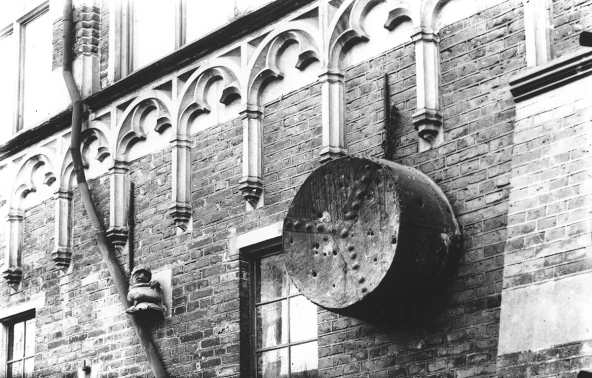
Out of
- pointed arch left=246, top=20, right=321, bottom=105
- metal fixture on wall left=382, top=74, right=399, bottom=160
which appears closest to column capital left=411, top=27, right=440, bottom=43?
metal fixture on wall left=382, top=74, right=399, bottom=160

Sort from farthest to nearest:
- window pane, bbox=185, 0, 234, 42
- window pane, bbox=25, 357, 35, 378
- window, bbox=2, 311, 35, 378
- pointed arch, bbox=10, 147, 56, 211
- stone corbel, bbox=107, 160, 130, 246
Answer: pointed arch, bbox=10, 147, 56, 211, window, bbox=2, 311, 35, 378, window pane, bbox=25, 357, 35, 378, stone corbel, bbox=107, 160, 130, 246, window pane, bbox=185, 0, 234, 42

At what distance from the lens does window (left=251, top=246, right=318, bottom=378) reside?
12.7m

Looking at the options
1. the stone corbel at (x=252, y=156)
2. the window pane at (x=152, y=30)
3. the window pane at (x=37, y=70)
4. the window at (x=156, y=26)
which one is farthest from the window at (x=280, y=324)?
the window pane at (x=37, y=70)

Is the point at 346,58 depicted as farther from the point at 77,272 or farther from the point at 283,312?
the point at 77,272

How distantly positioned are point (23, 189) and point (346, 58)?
4935 mm

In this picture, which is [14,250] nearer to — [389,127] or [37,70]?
[37,70]

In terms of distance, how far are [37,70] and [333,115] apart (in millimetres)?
5232

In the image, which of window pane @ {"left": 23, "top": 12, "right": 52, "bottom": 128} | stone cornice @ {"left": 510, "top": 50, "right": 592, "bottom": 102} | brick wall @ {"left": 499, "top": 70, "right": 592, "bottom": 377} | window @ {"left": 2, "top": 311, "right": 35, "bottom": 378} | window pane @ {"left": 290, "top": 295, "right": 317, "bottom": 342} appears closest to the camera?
brick wall @ {"left": 499, "top": 70, "right": 592, "bottom": 377}

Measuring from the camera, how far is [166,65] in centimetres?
1455

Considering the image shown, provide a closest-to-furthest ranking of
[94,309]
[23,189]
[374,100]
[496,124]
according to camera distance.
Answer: [496,124]
[374,100]
[94,309]
[23,189]

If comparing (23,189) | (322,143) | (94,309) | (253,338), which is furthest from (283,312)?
(23,189)

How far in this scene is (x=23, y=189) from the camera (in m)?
16.2

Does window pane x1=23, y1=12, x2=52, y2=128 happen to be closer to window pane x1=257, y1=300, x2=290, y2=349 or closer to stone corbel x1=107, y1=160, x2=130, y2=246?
stone corbel x1=107, y1=160, x2=130, y2=246

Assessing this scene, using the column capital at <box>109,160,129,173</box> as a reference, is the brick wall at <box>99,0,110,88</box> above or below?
above
